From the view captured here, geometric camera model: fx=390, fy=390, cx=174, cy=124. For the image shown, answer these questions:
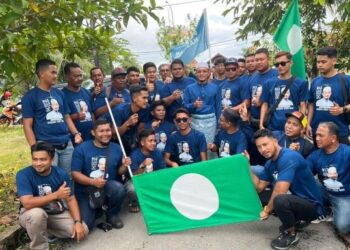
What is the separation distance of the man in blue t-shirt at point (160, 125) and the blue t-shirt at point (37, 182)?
5.35ft

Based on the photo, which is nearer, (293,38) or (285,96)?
(285,96)

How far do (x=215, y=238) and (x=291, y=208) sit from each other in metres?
0.90

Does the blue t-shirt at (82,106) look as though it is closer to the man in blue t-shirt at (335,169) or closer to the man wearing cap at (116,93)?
the man wearing cap at (116,93)

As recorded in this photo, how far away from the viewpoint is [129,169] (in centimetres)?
472

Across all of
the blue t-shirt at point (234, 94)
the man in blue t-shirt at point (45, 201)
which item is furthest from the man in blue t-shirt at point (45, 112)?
the blue t-shirt at point (234, 94)

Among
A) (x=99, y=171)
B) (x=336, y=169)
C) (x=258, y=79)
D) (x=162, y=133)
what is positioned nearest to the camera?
(x=336, y=169)

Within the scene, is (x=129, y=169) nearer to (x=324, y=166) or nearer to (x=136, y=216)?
(x=136, y=216)

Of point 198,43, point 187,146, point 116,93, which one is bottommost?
point 187,146

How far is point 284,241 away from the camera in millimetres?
3926

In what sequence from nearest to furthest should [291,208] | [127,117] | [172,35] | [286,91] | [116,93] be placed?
[291,208]
[286,91]
[127,117]
[116,93]
[172,35]

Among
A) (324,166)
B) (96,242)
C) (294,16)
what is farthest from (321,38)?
(96,242)

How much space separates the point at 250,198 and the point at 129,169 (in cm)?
147

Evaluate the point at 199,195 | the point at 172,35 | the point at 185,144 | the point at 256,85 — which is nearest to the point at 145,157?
the point at 185,144

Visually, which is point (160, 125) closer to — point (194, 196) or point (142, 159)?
point (142, 159)
